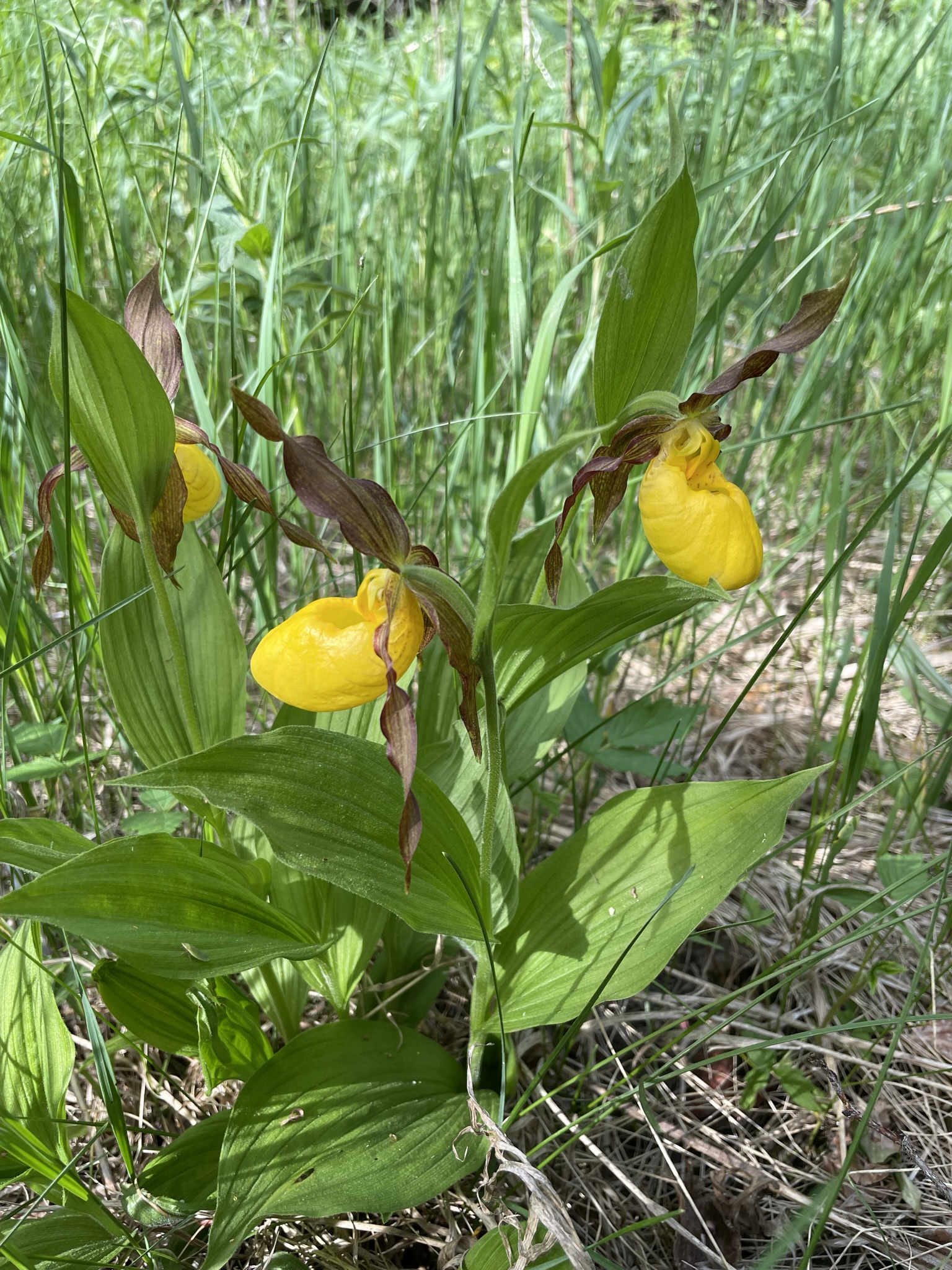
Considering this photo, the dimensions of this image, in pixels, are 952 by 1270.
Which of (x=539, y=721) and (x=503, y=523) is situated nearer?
(x=503, y=523)

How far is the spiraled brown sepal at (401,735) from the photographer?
78cm

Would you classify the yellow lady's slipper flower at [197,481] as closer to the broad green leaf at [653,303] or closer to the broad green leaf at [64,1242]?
the broad green leaf at [653,303]

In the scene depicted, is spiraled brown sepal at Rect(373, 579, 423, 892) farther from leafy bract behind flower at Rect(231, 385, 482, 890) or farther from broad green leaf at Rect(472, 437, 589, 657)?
broad green leaf at Rect(472, 437, 589, 657)

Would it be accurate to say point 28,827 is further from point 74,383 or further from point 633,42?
point 633,42

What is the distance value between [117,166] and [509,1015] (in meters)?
2.43

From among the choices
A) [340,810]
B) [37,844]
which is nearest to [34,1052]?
[37,844]

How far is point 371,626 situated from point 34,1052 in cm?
62

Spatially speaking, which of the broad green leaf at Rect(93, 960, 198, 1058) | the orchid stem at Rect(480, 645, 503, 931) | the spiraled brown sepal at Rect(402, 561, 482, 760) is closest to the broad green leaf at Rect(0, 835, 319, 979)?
the broad green leaf at Rect(93, 960, 198, 1058)

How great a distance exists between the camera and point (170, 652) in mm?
1125

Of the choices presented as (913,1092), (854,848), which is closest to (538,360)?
(854,848)

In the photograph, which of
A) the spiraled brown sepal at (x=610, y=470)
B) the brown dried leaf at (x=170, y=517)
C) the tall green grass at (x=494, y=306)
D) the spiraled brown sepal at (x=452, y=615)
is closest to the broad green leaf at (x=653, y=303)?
the spiraled brown sepal at (x=610, y=470)

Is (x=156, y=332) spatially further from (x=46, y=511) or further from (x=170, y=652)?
(x=170, y=652)

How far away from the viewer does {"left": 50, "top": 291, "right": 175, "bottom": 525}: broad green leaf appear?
75 cm

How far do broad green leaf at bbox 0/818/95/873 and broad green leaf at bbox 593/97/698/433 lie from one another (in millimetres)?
783
